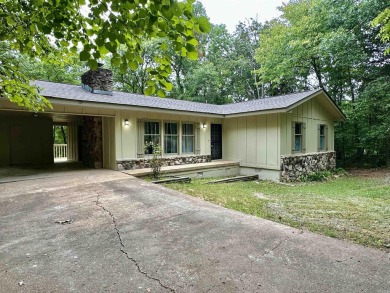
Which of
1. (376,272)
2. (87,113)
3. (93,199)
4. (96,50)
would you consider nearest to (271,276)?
(376,272)

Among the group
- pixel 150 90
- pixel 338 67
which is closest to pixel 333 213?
pixel 150 90

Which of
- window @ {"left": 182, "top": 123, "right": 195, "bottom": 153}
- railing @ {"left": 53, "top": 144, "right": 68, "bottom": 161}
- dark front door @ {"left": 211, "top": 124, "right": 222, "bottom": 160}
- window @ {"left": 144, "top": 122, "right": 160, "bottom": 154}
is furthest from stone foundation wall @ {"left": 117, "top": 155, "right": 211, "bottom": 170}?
railing @ {"left": 53, "top": 144, "right": 68, "bottom": 161}

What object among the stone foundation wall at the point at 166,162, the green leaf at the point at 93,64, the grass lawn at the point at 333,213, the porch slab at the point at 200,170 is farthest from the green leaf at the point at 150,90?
the stone foundation wall at the point at 166,162

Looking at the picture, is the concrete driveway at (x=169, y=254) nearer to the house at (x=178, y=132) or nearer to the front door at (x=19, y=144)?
the house at (x=178, y=132)

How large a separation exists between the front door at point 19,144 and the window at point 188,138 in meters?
6.73

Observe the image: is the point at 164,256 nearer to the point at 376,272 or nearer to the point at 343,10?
the point at 376,272

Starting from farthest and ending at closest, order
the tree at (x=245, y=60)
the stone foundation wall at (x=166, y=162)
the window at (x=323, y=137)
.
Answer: the tree at (x=245, y=60) < the window at (x=323, y=137) < the stone foundation wall at (x=166, y=162)

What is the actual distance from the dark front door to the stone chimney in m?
4.71

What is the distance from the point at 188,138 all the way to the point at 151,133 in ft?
5.68

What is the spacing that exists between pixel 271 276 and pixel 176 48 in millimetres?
2079

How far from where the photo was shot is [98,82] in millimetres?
8625

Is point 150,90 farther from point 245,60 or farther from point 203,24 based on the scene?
point 245,60

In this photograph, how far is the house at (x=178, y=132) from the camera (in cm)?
789

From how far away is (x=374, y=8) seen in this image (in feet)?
36.4
